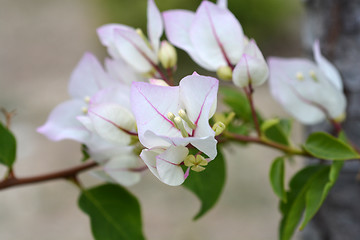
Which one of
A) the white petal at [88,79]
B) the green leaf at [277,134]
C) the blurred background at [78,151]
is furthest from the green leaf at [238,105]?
the blurred background at [78,151]

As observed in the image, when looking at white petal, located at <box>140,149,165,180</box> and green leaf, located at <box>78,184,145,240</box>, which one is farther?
green leaf, located at <box>78,184,145,240</box>

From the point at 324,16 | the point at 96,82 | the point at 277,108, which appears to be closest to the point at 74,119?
the point at 96,82

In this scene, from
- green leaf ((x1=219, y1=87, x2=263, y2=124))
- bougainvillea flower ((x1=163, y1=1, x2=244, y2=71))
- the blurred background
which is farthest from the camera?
the blurred background

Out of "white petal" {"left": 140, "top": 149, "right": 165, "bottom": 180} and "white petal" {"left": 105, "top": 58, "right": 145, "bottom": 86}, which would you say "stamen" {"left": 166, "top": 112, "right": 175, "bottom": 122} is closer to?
"white petal" {"left": 140, "top": 149, "right": 165, "bottom": 180}

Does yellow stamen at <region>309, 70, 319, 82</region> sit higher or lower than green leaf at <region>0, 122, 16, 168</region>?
higher

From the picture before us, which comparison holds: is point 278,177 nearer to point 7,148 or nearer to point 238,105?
point 238,105

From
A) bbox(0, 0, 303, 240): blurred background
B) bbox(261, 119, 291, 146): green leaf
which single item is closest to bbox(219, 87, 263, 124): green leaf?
bbox(261, 119, 291, 146): green leaf

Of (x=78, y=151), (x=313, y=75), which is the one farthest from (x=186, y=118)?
(x=78, y=151)

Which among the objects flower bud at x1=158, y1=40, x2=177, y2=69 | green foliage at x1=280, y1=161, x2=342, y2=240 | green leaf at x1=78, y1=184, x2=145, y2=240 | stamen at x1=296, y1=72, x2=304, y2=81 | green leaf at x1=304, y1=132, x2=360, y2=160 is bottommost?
green leaf at x1=78, y1=184, x2=145, y2=240

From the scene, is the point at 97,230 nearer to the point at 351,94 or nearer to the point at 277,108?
the point at 351,94
